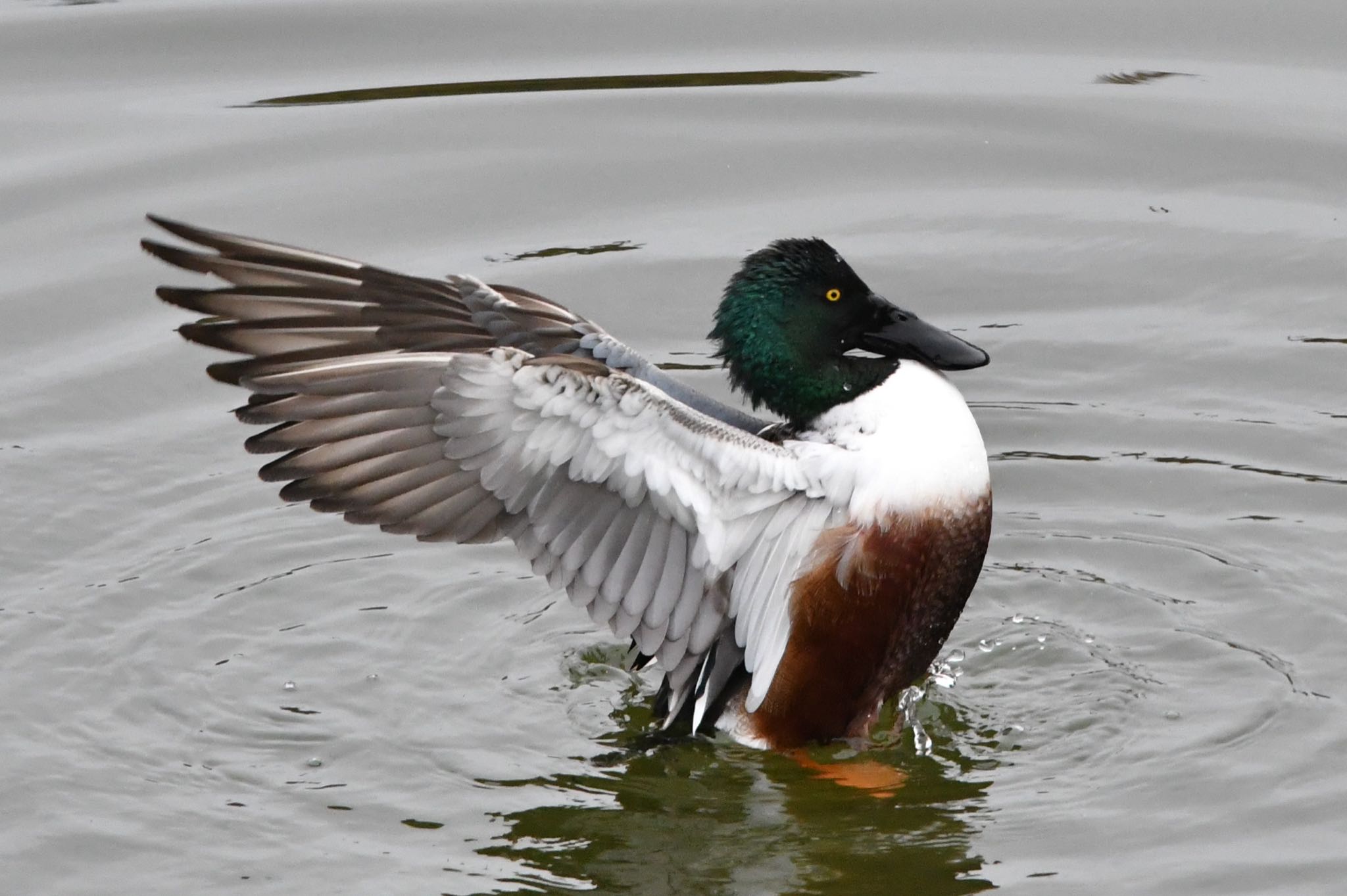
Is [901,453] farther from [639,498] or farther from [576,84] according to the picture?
[576,84]

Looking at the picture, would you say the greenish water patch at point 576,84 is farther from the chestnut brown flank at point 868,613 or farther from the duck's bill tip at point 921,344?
the chestnut brown flank at point 868,613

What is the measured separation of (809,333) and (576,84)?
487cm

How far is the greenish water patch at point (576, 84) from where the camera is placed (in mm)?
11031

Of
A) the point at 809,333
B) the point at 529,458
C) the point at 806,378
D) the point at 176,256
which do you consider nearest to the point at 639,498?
the point at 529,458

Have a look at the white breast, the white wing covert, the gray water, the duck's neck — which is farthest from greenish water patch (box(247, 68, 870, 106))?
the white wing covert

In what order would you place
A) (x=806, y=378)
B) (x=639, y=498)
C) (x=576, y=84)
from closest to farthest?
1. (x=639, y=498)
2. (x=806, y=378)
3. (x=576, y=84)

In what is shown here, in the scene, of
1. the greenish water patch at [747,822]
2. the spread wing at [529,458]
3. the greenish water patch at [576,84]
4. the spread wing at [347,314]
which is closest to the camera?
the greenish water patch at [747,822]

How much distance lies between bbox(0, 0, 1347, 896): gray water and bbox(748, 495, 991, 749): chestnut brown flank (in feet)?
0.71

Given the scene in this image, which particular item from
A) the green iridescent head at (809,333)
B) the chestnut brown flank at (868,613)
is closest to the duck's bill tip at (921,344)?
the green iridescent head at (809,333)

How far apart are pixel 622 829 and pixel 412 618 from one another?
1.45 meters

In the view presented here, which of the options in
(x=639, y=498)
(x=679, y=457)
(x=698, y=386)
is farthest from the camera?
(x=698, y=386)

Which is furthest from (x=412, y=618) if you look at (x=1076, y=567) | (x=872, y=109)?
(x=872, y=109)

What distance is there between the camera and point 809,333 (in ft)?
21.7

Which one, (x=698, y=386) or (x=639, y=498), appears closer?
(x=639, y=498)
